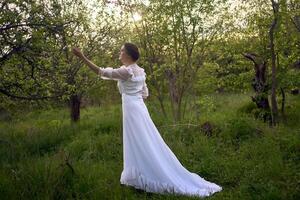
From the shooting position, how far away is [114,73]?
5.53 metres

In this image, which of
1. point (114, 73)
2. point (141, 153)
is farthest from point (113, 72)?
point (141, 153)

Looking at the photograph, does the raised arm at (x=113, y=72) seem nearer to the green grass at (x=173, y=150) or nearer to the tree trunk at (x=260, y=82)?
the green grass at (x=173, y=150)

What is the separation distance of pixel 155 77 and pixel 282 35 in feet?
10.7

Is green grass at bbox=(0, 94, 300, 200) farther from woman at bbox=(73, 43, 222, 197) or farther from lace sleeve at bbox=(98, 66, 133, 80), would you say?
lace sleeve at bbox=(98, 66, 133, 80)

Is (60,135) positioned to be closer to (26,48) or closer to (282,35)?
(26,48)

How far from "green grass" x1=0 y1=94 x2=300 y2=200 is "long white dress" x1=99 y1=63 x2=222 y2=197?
190 millimetres

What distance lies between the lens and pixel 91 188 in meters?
5.66

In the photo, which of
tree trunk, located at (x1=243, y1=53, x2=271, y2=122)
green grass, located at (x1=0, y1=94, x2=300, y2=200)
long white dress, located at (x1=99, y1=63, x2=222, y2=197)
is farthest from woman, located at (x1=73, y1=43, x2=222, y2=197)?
tree trunk, located at (x1=243, y1=53, x2=271, y2=122)

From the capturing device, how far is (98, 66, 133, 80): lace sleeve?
5.46 m

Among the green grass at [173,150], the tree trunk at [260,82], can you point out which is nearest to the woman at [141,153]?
the green grass at [173,150]

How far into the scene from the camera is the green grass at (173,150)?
17.9ft

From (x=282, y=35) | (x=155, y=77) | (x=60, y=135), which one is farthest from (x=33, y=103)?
(x=282, y=35)

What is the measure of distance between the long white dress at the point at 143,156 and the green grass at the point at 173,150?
0.62 ft

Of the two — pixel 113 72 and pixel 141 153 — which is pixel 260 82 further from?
pixel 113 72
